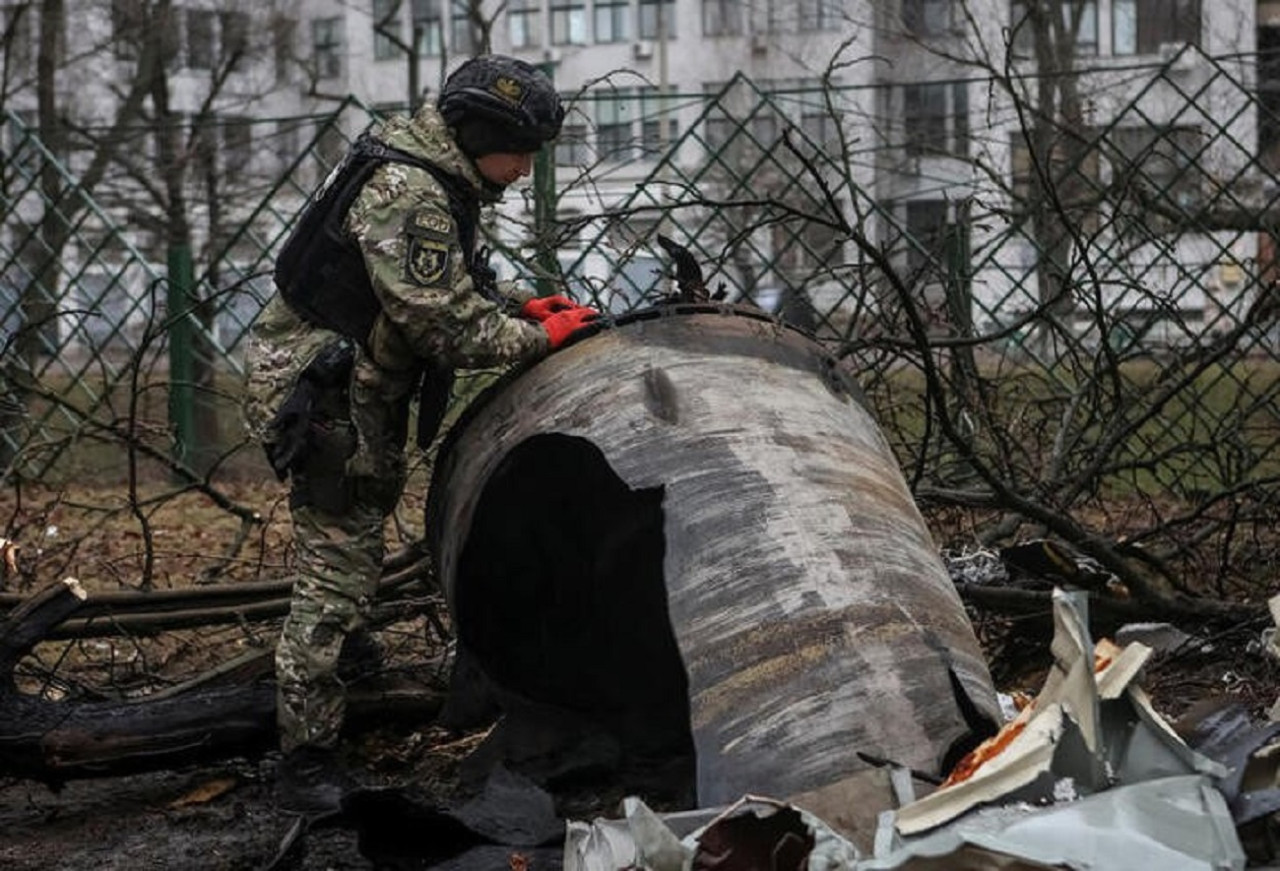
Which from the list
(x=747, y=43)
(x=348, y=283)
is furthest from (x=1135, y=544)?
(x=747, y=43)

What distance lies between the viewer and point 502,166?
178 inches

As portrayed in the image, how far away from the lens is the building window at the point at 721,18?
1626 inches

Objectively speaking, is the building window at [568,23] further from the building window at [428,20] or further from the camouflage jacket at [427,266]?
the camouflage jacket at [427,266]

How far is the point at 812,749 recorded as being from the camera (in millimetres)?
3398

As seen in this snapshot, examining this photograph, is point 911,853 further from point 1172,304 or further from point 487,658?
point 1172,304

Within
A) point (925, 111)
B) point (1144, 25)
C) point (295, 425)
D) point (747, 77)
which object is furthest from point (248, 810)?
point (1144, 25)

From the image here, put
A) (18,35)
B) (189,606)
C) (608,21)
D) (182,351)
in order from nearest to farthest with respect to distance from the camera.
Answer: (189,606), (182,351), (18,35), (608,21)

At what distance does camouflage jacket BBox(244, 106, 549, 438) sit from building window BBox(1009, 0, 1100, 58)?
23.8 ft

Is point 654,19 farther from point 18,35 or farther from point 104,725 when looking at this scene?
point 104,725

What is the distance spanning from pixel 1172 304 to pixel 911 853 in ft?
13.4

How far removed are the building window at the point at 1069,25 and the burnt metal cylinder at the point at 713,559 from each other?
7217mm

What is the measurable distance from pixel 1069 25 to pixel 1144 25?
5.41m

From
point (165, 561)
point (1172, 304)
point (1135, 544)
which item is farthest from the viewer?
point (165, 561)

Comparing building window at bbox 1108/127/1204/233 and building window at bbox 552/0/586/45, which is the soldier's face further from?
building window at bbox 552/0/586/45
